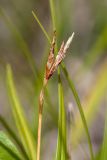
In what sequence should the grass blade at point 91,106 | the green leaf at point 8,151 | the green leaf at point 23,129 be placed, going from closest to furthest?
1. the green leaf at point 8,151
2. the green leaf at point 23,129
3. the grass blade at point 91,106

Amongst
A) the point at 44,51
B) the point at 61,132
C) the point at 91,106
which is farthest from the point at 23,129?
the point at 44,51

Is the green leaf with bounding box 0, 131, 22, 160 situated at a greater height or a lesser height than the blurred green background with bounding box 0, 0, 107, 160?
greater

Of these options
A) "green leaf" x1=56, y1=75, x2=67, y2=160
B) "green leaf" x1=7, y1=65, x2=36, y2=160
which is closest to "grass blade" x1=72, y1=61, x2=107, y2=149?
"green leaf" x1=7, y1=65, x2=36, y2=160

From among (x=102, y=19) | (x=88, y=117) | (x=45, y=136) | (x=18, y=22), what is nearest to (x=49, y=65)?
(x=88, y=117)

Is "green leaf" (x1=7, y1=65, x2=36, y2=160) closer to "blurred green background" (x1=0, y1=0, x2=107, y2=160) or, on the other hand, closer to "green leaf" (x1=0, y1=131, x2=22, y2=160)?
"green leaf" (x1=0, y1=131, x2=22, y2=160)

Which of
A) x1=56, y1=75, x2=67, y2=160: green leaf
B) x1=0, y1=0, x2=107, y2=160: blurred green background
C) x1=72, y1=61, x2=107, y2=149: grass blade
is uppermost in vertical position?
x1=56, y1=75, x2=67, y2=160: green leaf

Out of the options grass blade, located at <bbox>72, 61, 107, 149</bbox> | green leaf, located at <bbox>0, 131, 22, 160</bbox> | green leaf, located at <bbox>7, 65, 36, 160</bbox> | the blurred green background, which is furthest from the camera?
the blurred green background

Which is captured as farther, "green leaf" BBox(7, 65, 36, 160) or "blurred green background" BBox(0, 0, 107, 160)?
"blurred green background" BBox(0, 0, 107, 160)

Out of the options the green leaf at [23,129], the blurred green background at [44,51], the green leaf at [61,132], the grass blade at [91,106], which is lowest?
the blurred green background at [44,51]

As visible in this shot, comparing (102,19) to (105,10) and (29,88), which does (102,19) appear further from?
(29,88)

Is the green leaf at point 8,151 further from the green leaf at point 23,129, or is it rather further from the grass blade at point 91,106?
the grass blade at point 91,106

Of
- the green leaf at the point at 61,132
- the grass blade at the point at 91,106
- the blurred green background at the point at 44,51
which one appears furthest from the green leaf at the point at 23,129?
the blurred green background at the point at 44,51
